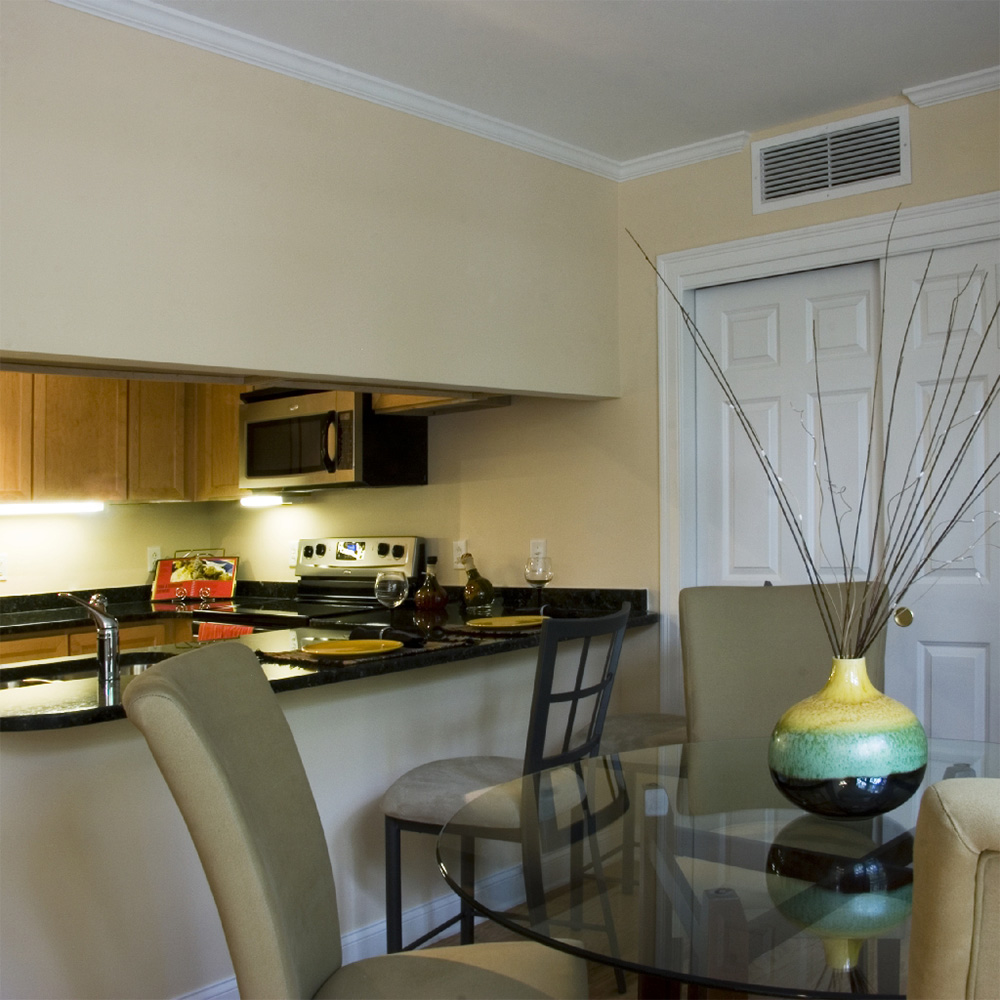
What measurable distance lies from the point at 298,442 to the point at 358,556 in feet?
1.82

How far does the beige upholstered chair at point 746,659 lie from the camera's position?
2.67 m

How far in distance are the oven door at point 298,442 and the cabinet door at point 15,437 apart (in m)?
0.90

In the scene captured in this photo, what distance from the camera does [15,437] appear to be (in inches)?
176

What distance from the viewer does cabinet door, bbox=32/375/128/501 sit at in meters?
4.55

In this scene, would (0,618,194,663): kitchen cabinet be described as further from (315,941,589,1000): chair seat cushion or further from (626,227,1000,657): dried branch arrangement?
(626,227,1000,657): dried branch arrangement

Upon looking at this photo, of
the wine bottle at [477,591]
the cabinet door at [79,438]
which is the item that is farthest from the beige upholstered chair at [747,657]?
the cabinet door at [79,438]

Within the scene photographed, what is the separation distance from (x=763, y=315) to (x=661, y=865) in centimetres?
236

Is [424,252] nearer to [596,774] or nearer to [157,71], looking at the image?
[157,71]

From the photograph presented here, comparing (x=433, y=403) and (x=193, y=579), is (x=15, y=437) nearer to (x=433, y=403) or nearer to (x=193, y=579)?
(x=193, y=579)

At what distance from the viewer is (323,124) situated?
2.87 meters

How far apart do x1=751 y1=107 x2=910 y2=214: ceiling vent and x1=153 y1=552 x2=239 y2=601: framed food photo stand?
3151 mm

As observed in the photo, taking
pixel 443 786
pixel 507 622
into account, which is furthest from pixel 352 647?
pixel 507 622

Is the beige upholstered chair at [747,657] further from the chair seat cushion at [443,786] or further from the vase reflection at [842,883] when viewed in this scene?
the vase reflection at [842,883]

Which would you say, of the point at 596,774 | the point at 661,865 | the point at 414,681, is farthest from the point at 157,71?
the point at 661,865
